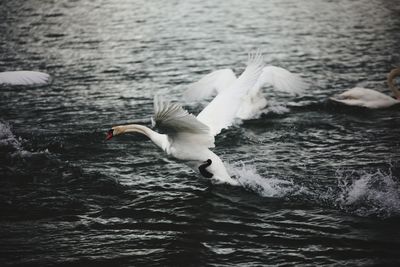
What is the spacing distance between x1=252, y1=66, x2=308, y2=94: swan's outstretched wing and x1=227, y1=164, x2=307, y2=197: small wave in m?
2.66

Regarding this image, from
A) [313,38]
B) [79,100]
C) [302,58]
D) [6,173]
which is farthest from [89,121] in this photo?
[313,38]

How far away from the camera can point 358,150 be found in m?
10.0

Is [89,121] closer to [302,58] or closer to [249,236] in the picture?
[249,236]

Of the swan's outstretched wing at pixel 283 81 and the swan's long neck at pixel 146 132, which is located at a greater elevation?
the swan's outstretched wing at pixel 283 81

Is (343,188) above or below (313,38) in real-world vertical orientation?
below

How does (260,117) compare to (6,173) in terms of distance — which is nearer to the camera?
(6,173)

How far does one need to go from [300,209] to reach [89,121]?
5.54 metres

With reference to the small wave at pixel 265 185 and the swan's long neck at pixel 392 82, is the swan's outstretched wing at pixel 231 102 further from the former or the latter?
the swan's long neck at pixel 392 82

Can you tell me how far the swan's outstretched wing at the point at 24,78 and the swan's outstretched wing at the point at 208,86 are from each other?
104 inches

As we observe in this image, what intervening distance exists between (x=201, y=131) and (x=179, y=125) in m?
0.55

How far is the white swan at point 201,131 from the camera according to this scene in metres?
7.86

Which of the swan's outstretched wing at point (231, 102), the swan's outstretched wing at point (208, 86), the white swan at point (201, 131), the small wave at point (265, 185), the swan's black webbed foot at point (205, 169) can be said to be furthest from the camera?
the swan's outstretched wing at point (208, 86)

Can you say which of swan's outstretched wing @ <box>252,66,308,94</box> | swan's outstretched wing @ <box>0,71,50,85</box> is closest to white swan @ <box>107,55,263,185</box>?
swan's outstretched wing @ <box>0,71,50,85</box>

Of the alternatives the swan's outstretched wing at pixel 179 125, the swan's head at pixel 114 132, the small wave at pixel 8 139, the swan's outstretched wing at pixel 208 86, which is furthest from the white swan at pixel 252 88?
the small wave at pixel 8 139
